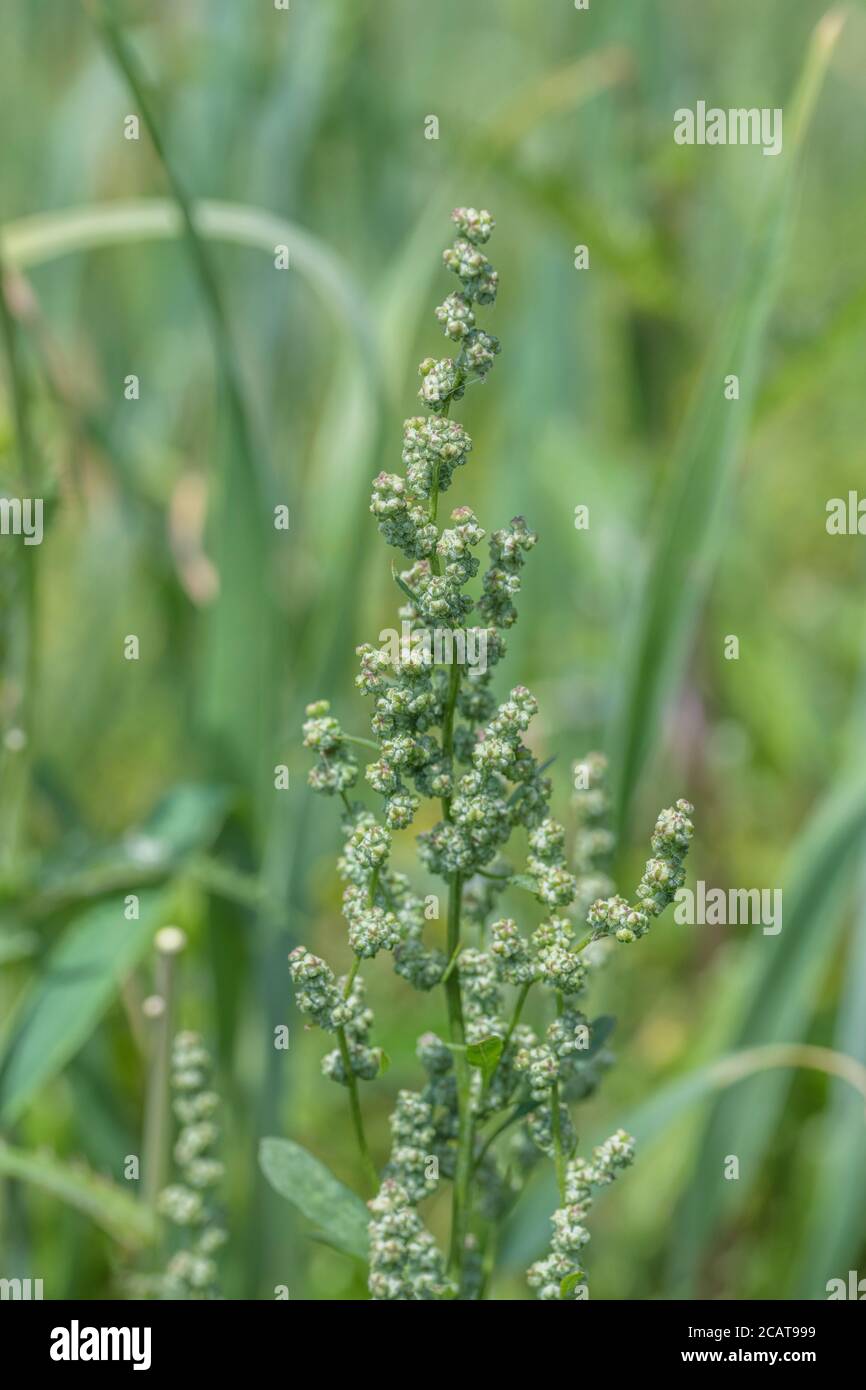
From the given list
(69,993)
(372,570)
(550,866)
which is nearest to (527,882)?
(550,866)

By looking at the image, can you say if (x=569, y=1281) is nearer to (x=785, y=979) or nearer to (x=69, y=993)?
(x=69, y=993)

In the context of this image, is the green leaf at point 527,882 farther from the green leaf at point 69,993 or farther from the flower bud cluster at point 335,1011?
the green leaf at point 69,993

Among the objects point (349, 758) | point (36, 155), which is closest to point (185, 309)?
point (36, 155)

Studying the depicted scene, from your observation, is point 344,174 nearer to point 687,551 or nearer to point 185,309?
point 185,309

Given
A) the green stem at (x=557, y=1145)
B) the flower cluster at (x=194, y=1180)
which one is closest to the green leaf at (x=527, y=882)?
the green stem at (x=557, y=1145)

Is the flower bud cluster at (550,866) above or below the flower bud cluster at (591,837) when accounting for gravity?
below

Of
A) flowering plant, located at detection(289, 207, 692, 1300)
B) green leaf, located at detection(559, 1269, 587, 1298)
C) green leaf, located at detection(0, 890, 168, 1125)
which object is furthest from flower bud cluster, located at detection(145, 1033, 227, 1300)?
green leaf, located at detection(559, 1269, 587, 1298)

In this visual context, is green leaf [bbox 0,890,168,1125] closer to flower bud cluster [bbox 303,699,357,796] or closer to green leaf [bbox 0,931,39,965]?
green leaf [bbox 0,931,39,965]
